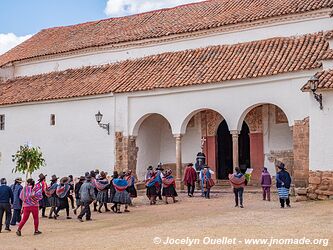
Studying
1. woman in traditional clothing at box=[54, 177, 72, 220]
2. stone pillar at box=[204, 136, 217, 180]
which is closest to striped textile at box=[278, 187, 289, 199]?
woman in traditional clothing at box=[54, 177, 72, 220]

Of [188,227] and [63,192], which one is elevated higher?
[63,192]

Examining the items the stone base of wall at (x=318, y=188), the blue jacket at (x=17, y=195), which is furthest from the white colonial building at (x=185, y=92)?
the blue jacket at (x=17, y=195)

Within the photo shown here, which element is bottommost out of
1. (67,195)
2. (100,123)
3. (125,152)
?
Answer: (67,195)

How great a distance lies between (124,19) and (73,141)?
26.1ft

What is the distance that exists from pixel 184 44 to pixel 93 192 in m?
10.3

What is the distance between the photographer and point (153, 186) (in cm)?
1777

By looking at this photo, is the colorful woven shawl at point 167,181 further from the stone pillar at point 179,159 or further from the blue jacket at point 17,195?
the blue jacket at point 17,195

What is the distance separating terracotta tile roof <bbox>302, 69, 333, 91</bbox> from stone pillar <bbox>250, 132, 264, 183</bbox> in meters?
4.79

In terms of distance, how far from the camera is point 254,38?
69.8 ft

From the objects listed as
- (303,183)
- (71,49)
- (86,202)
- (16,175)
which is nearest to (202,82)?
(303,183)

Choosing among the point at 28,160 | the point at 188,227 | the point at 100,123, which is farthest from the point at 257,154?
the point at 28,160

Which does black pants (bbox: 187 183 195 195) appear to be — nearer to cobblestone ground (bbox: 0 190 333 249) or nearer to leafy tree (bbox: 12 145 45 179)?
cobblestone ground (bbox: 0 190 333 249)

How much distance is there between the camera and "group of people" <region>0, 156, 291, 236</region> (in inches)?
509

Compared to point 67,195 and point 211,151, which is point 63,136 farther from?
point 67,195
